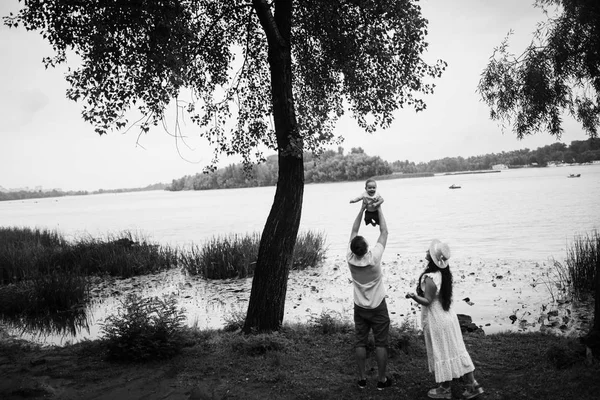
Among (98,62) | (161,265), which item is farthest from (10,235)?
(98,62)

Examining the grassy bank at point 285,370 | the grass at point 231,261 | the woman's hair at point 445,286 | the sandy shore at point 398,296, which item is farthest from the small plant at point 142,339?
the grass at point 231,261

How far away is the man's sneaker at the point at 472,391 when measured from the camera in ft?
16.3

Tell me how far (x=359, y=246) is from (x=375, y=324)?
102cm

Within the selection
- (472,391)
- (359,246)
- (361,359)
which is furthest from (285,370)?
(472,391)

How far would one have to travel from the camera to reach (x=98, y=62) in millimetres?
7445

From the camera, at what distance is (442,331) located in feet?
16.5

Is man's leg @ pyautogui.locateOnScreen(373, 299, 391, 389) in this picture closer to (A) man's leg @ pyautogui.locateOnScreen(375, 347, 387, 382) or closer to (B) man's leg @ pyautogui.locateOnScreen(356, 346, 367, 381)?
(A) man's leg @ pyautogui.locateOnScreen(375, 347, 387, 382)

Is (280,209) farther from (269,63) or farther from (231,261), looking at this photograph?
(231,261)

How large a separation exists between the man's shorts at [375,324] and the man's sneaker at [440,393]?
29.4 inches

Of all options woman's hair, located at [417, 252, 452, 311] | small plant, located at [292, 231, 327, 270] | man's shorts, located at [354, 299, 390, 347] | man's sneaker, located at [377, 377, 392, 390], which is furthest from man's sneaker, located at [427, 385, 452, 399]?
small plant, located at [292, 231, 327, 270]

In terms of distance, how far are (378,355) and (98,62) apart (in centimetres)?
649

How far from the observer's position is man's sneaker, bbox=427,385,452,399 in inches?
200

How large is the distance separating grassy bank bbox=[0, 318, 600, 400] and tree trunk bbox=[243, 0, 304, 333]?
1.72 ft

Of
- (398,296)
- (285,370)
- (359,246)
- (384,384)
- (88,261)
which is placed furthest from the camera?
(88,261)
